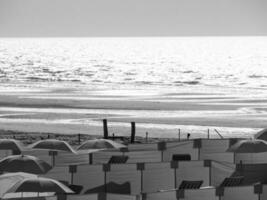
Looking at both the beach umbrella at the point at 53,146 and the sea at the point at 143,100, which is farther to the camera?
the sea at the point at 143,100

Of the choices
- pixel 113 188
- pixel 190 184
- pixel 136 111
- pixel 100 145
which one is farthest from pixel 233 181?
pixel 136 111

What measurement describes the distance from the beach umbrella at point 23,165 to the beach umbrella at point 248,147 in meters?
6.23

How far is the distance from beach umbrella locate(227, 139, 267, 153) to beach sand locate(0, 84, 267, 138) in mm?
19665

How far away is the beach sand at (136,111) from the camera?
171 ft

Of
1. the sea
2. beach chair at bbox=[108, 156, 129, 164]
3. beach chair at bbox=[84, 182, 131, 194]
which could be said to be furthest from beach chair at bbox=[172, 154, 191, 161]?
the sea

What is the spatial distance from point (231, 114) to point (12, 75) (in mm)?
56903

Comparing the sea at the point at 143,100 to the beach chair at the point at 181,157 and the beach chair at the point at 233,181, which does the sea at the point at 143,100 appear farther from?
the beach chair at the point at 233,181

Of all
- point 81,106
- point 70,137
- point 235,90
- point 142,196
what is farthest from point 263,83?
point 142,196

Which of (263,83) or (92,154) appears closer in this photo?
(92,154)

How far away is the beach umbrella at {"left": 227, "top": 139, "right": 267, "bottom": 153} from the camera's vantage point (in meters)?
27.9

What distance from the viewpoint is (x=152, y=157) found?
27016mm

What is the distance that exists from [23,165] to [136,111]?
132 feet

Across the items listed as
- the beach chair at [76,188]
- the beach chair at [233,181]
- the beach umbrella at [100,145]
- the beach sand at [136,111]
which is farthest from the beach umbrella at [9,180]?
the beach sand at [136,111]

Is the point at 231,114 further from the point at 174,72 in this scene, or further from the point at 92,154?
Result: the point at 174,72
